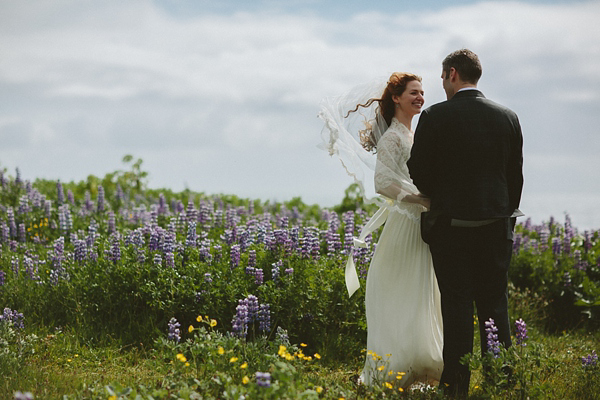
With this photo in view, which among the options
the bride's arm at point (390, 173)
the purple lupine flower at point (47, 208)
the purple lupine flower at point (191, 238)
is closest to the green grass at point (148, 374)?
the purple lupine flower at point (191, 238)

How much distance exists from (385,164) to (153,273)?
2.95 metres

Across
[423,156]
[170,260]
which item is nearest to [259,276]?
[170,260]

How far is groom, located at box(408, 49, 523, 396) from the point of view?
5.03m

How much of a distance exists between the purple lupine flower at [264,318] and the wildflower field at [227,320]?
0.5 inches

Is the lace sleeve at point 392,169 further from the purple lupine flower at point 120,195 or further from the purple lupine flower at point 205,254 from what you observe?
the purple lupine flower at point 120,195

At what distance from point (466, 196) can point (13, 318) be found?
15.9 feet

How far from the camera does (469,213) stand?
16.4 ft

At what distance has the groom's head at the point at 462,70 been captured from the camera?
5191mm

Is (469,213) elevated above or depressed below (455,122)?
below

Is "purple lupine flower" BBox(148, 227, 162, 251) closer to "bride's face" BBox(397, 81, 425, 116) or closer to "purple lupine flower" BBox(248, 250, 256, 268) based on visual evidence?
"purple lupine flower" BBox(248, 250, 256, 268)

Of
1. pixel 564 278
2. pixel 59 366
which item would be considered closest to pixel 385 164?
pixel 59 366

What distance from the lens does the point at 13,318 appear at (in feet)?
22.6

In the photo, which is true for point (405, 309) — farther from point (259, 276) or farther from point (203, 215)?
point (203, 215)

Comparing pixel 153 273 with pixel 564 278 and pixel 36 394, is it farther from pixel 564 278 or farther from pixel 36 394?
pixel 564 278
